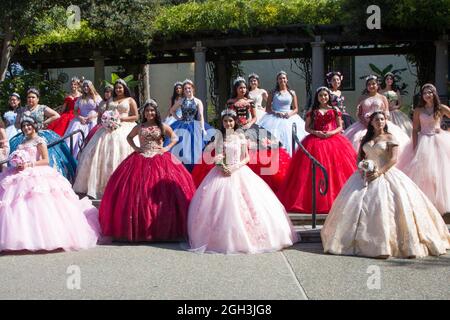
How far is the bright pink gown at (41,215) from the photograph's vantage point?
8523 mm

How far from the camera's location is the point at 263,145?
10938 millimetres

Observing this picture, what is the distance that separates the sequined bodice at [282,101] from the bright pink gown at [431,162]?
10.7 ft

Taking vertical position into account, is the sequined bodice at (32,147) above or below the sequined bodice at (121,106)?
below

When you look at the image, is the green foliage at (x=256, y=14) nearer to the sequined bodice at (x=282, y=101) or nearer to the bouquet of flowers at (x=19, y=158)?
the sequined bodice at (x=282, y=101)

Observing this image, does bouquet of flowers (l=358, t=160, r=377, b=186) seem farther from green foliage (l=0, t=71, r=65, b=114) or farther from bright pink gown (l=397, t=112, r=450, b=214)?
green foliage (l=0, t=71, r=65, b=114)

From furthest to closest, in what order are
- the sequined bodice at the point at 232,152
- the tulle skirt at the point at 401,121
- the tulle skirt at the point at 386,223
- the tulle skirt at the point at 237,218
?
the tulle skirt at the point at 401,121, the sequined bodice at the point at 232,152, the tulle skirt at the point at 237,218, the tulle skirt at the point at 386,223

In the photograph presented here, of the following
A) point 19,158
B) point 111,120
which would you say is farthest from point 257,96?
point 19,158

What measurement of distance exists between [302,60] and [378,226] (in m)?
15.4

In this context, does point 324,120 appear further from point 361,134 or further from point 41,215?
point 41,215

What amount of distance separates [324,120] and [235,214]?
2.85m

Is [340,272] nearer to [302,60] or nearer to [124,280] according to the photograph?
[124,280]

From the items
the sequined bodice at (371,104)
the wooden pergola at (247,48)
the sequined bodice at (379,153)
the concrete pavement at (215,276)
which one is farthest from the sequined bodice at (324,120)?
the wooden pergola at (247,48)

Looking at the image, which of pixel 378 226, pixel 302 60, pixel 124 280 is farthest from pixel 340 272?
pixel 302 60

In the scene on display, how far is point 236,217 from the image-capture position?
331 inches
